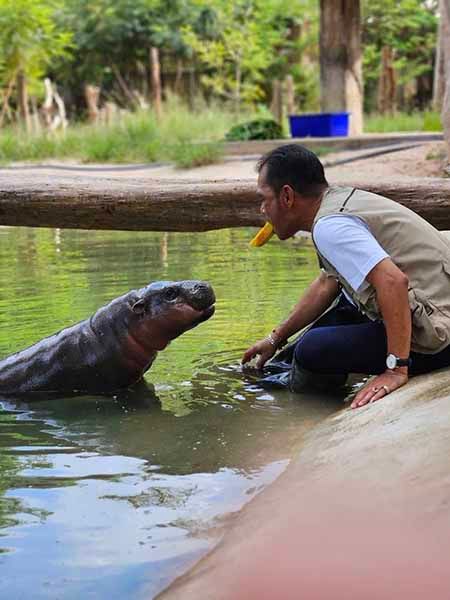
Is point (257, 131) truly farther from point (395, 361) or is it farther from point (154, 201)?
point (395, 361)

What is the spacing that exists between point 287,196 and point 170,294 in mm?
847

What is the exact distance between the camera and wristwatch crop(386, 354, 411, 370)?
12.1 ft

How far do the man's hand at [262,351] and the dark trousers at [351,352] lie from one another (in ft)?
1.15

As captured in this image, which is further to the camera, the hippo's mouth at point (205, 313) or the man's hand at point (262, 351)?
the man's hand at point (262, 351)

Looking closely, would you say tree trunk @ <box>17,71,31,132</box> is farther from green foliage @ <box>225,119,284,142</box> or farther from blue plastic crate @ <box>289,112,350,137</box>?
blue plastic crate @ <box>289,112,350,137</box>

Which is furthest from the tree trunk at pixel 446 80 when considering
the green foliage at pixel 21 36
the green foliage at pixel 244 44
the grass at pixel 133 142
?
the green foliage at pixel 244 44

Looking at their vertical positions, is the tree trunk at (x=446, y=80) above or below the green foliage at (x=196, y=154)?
above

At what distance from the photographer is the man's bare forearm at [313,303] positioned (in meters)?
4.48

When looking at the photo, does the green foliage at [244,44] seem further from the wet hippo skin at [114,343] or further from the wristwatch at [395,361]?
the wristwatch at [395,361]

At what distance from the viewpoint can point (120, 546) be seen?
105 inches

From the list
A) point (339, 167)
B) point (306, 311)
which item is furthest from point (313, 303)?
point (339, 167)

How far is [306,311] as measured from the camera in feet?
14.8

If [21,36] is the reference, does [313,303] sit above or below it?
below

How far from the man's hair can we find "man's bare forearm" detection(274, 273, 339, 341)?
707 mm
